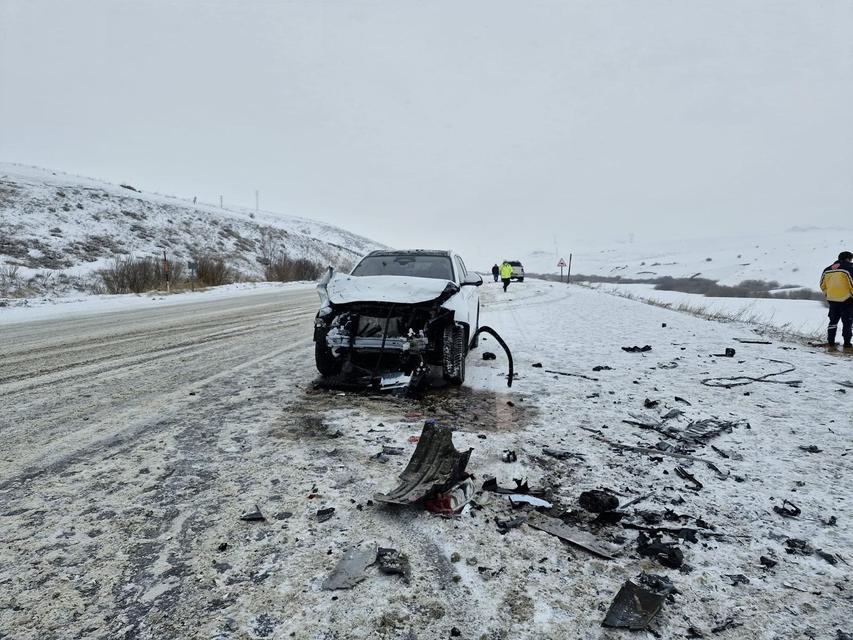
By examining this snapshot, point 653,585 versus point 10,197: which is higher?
point 10,197

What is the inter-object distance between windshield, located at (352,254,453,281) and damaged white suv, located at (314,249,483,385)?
0.99 m

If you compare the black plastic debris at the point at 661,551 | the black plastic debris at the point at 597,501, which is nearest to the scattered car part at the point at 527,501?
the black plastic debris at the point at 597,501

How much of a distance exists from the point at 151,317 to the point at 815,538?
11.7 m

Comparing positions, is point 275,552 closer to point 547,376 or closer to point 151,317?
point 547,376

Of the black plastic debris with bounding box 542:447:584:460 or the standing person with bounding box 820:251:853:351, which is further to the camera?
the standing person with bounding box 820:251:853:351

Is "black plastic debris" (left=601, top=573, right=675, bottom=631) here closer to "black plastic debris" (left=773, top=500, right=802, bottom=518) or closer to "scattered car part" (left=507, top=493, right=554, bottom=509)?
"scattered car part" (left=507, top=493, right=554, bottom=509)

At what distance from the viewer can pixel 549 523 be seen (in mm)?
2299

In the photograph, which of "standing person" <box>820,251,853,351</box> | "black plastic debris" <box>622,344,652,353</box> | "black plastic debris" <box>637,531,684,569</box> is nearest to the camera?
"black plastic debris" <box>637,531,684,569</box>

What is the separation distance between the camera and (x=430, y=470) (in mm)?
2656

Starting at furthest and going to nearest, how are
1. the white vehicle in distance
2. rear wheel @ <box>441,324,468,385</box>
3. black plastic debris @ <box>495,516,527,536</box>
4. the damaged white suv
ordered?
the white vehicle in distance → rear wheel @ <box>441,324,468,385</box> → the damaged white suv → black plastic debris @ <box>495,516,527,536</box>

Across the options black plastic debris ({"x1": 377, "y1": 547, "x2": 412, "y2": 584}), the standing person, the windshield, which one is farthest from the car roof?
the standing person

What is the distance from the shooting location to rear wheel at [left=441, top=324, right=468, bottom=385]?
4.59 m

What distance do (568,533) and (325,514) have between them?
129 cm

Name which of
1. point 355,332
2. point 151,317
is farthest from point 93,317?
point 355,332
